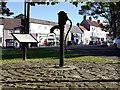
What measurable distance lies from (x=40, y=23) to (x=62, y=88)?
76.9 m

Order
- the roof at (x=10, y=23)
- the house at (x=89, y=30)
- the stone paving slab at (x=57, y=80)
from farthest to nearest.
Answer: the house at (x=89, y=30) < the roof at (x=10, y=23) < the stone paving slab at (x=57, y=80)

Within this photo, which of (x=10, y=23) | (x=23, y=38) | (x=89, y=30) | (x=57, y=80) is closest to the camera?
(x=57, y=80)

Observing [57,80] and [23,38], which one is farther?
[23,38]

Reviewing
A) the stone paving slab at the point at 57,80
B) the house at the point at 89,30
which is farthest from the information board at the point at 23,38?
the house at the point at 89,30

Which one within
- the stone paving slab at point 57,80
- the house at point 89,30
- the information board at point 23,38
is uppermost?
the house at point 89,30

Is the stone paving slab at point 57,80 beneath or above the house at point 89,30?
beneath

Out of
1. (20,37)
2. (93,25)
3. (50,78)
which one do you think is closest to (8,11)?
(20,37)

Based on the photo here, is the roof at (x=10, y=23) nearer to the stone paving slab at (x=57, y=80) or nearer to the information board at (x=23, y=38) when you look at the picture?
the information board at (x=23, y=38)

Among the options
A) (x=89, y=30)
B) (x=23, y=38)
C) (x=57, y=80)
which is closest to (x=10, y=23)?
(x=89, y=30)

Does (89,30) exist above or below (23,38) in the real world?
above

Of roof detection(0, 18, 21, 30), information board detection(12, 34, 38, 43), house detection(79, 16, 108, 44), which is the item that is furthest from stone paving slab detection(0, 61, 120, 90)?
house detection(79, 16, 108, 44)

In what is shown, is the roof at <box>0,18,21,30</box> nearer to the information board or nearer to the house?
the house

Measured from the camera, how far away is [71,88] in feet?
22.2

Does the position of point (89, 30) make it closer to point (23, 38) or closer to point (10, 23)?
point (10, 23)
